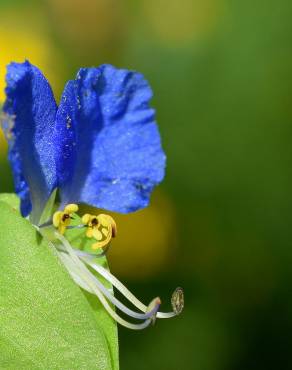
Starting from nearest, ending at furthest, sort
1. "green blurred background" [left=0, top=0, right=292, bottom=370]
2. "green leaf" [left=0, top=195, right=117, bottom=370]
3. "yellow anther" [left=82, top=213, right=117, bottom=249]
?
"green leaf" [left=0, top=195, right=117, bottom=370] < "yellow anther" [left=82, top=213, right=117, bottom=249] < "green blurred background" [left=0, top=0, right=292, bottom=370]

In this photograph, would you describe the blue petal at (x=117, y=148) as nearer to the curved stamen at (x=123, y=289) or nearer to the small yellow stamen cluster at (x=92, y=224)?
the small yellow stamen cluster at (x=92, y=224)

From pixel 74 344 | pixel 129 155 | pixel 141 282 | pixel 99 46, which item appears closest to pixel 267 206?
pixel 141 282

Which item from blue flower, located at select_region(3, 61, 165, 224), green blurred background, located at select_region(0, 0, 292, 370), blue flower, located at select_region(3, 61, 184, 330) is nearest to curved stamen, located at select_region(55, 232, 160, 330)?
blue flower, located at select_region(3, 61, 184, 330)

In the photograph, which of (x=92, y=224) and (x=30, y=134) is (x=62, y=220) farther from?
(x=30, y=134)

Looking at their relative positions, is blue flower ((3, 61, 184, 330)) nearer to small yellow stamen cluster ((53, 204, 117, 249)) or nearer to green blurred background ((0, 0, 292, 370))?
small yellow stamen cluster ((53, 204, 117, 249))

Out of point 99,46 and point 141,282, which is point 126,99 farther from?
point 99,46

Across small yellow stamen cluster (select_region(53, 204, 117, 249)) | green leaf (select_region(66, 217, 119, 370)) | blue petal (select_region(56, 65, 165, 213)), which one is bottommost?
green leaf (select_region(66, 217, 119, 370))

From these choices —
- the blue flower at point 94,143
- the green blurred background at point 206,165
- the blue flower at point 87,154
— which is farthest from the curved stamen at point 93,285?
the green blurred background at point 206,165
